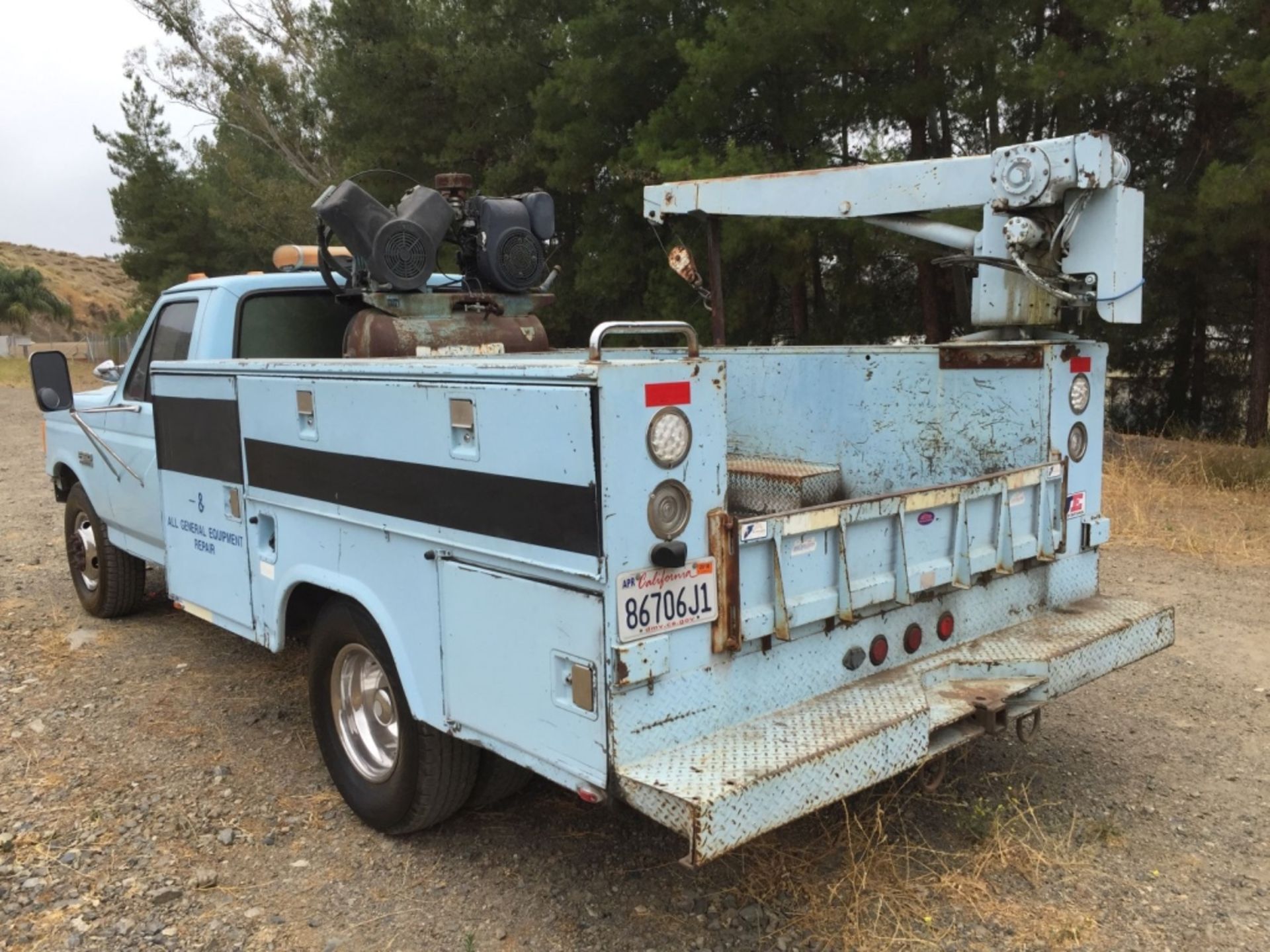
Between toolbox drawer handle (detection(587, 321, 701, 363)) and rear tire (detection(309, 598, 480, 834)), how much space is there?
139cm

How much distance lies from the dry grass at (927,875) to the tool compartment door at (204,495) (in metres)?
2.33

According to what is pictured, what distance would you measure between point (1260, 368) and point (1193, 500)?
15.1 feet

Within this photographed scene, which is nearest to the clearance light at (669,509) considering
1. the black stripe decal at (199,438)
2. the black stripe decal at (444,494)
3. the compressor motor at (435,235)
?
the black stripe decal at (444,494)

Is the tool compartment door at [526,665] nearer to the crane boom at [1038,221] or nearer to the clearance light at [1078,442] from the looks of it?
the clearance light at [1078,442]

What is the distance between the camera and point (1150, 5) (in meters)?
10.1

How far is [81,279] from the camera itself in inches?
3556

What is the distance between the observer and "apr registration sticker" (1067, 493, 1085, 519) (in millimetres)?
4074

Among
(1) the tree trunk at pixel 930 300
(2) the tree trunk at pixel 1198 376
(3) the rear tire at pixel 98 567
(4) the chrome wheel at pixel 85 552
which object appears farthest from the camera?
(2) the tree trunk at pixel 1198 376

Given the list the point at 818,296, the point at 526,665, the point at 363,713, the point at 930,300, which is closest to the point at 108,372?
the point at 363,713

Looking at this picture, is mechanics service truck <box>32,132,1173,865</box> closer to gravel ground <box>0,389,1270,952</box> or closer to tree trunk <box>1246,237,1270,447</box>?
gravel ground <box>0,389,1270,952</box>

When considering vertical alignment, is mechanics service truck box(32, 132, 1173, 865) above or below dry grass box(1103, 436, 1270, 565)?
above

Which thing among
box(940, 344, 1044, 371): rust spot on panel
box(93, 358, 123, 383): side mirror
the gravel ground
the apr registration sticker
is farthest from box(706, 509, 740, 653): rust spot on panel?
box(93, 358, 123, 383): side mirror

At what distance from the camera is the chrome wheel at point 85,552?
6.38 metres

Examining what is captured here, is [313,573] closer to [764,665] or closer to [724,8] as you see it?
[764,665]
